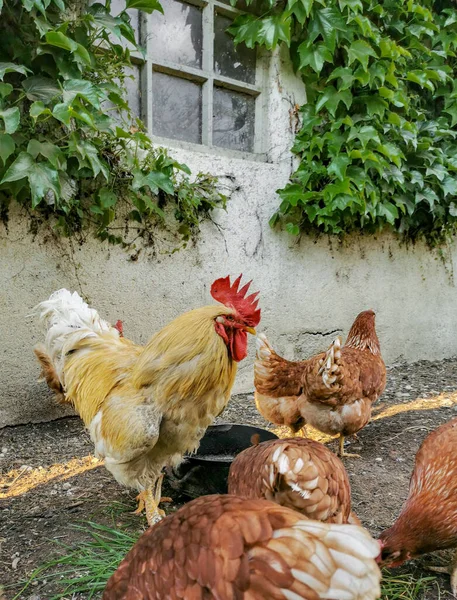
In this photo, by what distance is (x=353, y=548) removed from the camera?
980mm

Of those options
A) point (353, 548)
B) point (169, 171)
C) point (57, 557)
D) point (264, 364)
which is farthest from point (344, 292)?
point (353, 548)

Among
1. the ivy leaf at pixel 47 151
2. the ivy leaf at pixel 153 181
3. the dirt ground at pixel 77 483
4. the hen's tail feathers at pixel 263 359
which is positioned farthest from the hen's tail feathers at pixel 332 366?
the ivy leaf at pixel 47 151

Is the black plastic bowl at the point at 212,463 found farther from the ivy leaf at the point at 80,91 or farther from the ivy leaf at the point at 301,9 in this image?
the ivy leaf at the point at 301,9

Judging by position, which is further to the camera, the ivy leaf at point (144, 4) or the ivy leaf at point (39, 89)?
the ivy leaf at point (144, 4)

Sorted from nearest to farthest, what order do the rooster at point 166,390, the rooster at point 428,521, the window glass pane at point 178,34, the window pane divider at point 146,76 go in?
the rooster at point 428,521
the rooster at point 166,390
the window pane divider at point 146,76
the window glass pane at point 178,34

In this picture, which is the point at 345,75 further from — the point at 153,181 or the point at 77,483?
the point at 77,483

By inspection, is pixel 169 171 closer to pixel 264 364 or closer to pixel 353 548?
pixel 264 364

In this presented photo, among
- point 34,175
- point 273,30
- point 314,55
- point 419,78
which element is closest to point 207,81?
point 273,30

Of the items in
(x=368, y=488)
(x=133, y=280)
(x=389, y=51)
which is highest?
(x=389, y=51)

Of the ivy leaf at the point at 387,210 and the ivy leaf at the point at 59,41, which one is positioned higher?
the ivy leaf at the point at 59,41

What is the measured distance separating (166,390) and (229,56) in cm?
336

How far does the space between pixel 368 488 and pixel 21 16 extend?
11.4 ft

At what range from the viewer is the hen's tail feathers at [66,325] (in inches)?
99.5

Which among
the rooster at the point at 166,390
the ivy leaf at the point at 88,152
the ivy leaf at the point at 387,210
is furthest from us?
the ivy leaf at the point at 387,210
